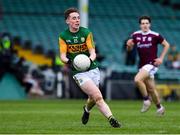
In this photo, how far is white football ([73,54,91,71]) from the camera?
1308 centimetres

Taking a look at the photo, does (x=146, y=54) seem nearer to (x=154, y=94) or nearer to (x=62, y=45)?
(x=154, y=94)

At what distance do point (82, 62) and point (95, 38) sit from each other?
25.4 meters

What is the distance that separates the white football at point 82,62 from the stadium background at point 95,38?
60.7ft

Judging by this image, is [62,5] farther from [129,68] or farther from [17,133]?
[17,133]

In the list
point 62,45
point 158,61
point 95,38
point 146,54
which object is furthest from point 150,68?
point 95,38

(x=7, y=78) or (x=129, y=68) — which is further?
(x=129, y=68)

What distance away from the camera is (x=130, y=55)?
111 ft

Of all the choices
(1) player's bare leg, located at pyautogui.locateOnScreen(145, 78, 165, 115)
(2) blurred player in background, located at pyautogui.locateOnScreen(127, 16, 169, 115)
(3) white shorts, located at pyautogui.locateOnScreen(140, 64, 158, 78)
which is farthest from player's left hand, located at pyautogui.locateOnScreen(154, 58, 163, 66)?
(1) player's bare leg, located at pyautogui.locateOnScreen(145, 78, 165, 115)

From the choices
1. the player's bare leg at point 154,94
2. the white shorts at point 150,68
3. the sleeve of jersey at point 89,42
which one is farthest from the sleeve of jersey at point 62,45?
the white shorts at point 150,68

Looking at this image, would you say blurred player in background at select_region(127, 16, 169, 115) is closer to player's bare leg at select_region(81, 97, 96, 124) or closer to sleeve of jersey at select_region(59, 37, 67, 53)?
player's bare leg at select_region(81, 97, 96, 124)

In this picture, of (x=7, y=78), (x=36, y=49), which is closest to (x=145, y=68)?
(x=7, y=78)

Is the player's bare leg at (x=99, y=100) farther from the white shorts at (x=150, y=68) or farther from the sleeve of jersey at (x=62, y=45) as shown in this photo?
the white shorts at (x=150, y=68)

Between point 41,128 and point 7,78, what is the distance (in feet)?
61.2

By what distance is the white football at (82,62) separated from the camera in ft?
42.9
